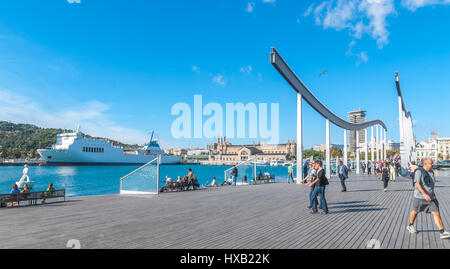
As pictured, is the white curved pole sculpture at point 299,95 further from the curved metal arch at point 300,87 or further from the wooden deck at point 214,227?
the wooden deck at point 214,227

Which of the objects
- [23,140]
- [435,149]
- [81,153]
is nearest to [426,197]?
[81,153]

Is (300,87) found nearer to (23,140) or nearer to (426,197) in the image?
(426,197)

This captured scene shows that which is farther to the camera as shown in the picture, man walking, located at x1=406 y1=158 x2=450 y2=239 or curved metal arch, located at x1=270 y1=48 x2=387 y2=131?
curved metal arch, located at x1=270 y1=48 x2=387 y2=131

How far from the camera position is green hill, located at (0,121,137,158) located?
4961 inches

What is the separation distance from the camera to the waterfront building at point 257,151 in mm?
164500

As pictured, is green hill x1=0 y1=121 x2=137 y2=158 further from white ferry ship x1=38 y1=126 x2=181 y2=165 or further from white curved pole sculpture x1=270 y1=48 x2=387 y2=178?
white curved pole sculpture x1=270 y1=48 x2=387 y2=178

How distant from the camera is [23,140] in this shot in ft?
523

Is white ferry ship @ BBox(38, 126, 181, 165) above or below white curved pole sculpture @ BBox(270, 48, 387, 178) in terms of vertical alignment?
below

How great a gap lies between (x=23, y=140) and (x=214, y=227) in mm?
191525

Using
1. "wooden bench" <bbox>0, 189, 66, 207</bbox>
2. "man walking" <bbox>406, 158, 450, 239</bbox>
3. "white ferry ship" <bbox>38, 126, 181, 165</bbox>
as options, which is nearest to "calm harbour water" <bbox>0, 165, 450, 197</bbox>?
"white ferry ship" <bbox>38, 126, 181, 165</bbox>

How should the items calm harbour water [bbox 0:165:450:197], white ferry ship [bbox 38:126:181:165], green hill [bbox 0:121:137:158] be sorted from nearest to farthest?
calm harbour water [bbox 0:165:450:197] < white ferry ship [bbox 38:126:181:165] < green hill [bbox 0:121:137:158]

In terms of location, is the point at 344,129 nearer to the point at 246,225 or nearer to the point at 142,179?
the point at 142,179

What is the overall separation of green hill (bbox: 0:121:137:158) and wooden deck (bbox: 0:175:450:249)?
143 metres
